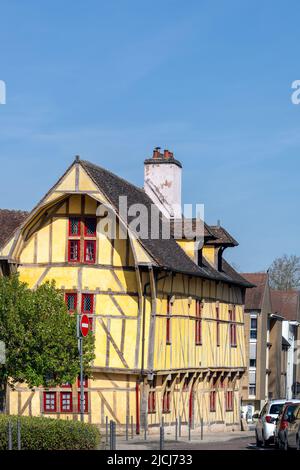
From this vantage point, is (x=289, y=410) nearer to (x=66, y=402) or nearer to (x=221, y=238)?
(x=66, y=402)

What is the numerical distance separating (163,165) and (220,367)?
9.61 meters

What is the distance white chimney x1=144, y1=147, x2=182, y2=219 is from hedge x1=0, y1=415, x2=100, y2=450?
25159 millimetres

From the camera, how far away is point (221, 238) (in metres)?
55.2

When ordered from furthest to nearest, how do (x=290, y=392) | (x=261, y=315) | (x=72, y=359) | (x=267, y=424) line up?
→ (x=290, y=392), (x=261, y=315), (x=72, y=359), (x=267, y=424)

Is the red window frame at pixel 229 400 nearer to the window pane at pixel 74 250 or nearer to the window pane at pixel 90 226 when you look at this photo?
the window pane at pixel 74 250

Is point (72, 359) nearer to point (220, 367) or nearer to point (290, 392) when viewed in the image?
point (220, 367)

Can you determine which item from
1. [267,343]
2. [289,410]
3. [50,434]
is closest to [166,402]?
[289,410]

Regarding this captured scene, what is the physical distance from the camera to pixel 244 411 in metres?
68.3

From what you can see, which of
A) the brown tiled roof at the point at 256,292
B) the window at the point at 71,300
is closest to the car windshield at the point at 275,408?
the window at the point at 71,300

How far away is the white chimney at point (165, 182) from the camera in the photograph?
181 feet

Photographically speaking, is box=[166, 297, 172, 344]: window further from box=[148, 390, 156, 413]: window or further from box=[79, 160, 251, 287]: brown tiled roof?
box=[148, 390, 156, 413]: window

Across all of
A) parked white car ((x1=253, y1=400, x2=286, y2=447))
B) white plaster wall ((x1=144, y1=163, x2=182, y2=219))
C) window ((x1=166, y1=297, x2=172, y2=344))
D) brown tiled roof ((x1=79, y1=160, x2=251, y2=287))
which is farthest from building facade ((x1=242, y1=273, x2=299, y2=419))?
parked white car ((x1=253, y1=400, x2=286, y2=447))

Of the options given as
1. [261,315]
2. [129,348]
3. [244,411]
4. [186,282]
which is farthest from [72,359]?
[261,315]

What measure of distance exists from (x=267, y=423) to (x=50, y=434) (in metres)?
9.59
